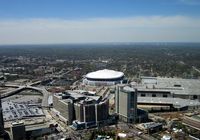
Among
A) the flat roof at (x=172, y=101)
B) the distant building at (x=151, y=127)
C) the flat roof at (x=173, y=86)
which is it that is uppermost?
the flat roof at (x=173, y=86)

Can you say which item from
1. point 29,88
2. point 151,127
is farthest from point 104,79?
point 151,127

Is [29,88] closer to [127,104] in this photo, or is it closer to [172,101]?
[127,104]

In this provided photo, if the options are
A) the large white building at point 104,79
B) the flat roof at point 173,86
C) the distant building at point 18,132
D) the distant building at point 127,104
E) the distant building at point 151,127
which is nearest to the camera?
the distant building at point 18,132

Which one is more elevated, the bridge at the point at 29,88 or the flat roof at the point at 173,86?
the flat roof at the point at 173,86

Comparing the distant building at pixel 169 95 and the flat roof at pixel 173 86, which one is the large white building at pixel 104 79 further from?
the distant building at pixel 169 95

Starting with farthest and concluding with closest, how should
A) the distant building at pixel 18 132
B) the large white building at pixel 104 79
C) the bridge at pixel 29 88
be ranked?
the large white building at pixel 104 79 < the bridge at pixel 29 88 < the distant building at pixel 18 132

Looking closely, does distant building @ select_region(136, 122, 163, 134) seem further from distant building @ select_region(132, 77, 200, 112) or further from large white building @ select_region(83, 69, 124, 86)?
large white building @ select_region(83, 69, 124, 86)

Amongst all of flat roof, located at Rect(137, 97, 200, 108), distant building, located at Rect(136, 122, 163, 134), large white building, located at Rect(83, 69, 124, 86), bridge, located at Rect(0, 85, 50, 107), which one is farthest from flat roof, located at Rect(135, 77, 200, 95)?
bridge, located at Rect(0, 85, 50, 107)

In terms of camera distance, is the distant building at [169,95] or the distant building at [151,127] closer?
the distant building at [151,127]

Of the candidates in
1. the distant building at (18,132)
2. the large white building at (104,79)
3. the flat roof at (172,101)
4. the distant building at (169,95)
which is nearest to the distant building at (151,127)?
the distant building at (169,95)
